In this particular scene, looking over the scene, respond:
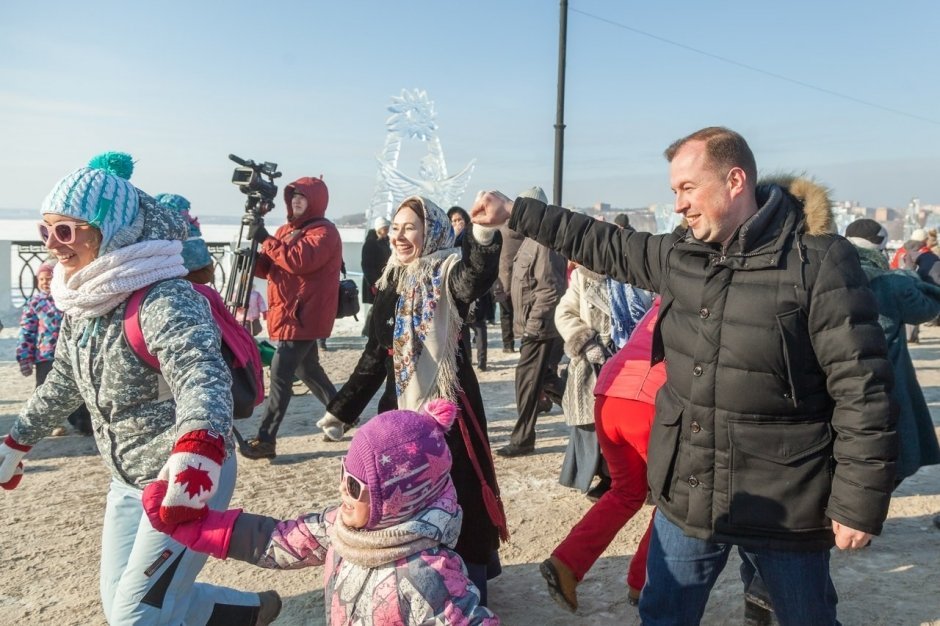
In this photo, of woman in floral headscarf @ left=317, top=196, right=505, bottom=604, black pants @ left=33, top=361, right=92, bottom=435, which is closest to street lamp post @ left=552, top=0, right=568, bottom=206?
black pants @ left=33, top=361, right=92, bottom=435

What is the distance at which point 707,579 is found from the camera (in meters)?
2.39

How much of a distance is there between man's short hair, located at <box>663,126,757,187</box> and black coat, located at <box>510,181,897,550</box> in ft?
0.33

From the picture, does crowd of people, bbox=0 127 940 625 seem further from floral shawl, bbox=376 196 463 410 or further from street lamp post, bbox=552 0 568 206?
street lamp post, bbox=552 0 568 206

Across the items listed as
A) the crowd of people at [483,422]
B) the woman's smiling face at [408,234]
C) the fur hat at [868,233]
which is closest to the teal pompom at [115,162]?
the crowd of people at [483,422]

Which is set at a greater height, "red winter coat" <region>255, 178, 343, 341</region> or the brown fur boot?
"red winter coat" <region>255, 178, 343, 341</region>

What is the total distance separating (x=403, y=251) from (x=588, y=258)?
104 cm

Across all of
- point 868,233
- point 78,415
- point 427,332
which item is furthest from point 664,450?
point 78,415

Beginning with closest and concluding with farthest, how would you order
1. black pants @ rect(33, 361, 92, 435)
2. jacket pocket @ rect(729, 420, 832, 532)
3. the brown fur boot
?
jacket pocket @ rect(729, 420, 832, 532), the brown fur boot, black pants @ rect(33, 361, 92, 435)

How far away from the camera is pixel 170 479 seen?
1891mm

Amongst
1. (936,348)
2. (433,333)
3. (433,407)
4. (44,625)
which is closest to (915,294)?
(433,333)

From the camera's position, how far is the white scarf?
2.34 meters

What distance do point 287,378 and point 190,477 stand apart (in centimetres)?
374

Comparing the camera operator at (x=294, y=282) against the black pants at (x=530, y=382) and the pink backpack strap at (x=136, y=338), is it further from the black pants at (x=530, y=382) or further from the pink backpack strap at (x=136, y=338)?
the pink backpack strap at (x=136, y=338)

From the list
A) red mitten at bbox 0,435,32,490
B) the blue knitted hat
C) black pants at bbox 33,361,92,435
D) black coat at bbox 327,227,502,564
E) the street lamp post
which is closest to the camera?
the blue knitted hat
